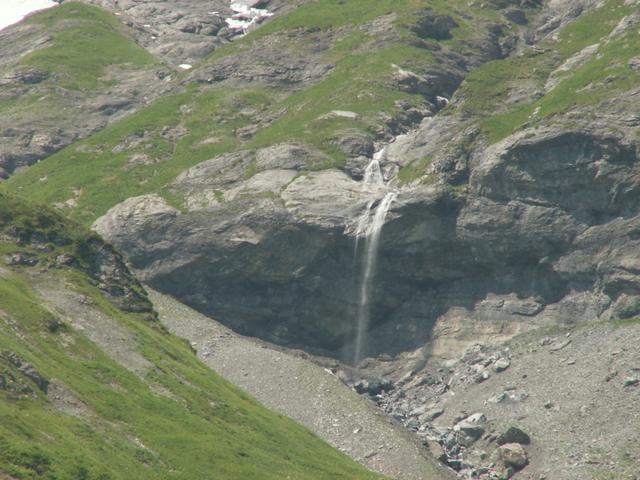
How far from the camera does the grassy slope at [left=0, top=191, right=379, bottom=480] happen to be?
2143 inches

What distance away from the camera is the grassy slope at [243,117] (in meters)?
143

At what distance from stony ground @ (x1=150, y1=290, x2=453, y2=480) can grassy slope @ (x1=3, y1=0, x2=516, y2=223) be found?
770 inches

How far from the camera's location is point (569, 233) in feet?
372

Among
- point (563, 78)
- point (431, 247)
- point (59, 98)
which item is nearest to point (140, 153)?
point (59, 98)

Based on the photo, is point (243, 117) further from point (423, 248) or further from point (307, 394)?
point (307, 394)

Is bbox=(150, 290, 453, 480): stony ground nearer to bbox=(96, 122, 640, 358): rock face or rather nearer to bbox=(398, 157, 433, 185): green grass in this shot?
bbox=(96, 122, 640, 358): rock face

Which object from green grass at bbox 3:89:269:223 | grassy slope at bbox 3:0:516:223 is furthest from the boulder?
green grass at bbox 3:89:269:223

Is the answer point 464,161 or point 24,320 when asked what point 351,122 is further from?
point 24,320

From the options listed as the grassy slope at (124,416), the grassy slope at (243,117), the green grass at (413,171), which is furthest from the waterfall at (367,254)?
the grassy slope at (124,416)

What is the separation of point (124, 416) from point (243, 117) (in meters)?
97.0

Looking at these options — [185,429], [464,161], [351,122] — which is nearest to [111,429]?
[185,429]

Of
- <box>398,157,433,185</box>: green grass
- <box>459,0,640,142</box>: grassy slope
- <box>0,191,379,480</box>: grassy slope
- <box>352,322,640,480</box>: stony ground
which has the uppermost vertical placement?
<box>0,191,379,480</box>: grassy slope

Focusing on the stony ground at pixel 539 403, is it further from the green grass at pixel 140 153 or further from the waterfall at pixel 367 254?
the green grass at pixel 140 153

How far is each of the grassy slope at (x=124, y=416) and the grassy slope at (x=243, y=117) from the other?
1851 inches
